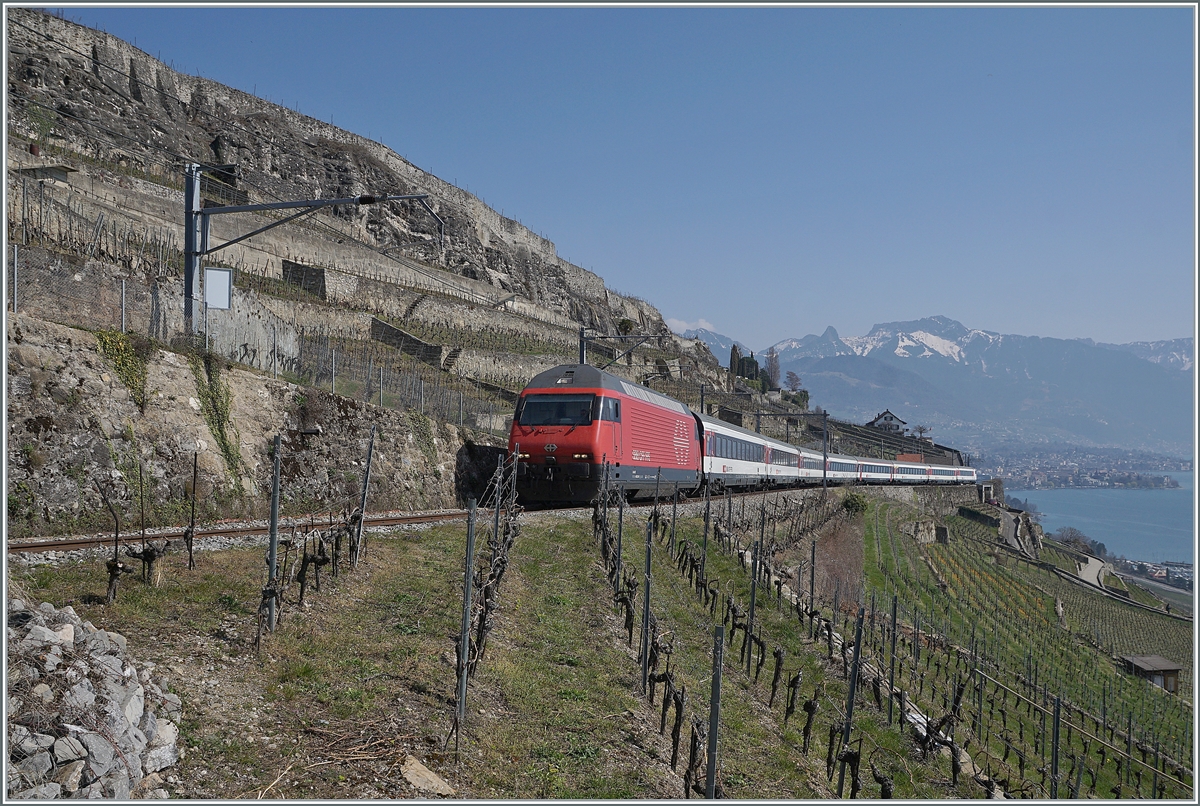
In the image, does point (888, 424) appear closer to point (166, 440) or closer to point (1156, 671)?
point (1156, 671)

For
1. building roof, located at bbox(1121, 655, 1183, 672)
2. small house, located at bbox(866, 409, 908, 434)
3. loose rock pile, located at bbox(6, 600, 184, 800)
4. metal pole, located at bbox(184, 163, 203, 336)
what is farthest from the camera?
small house, located at bbox(866, 409, 908, 434)

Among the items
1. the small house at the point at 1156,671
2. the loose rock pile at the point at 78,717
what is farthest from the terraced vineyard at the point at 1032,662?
the loose rock pile at the point at 78,717

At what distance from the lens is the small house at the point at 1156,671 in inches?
1403

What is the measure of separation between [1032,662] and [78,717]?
2876 cm

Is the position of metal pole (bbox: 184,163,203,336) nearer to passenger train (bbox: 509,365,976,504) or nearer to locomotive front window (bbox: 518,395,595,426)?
passenger train (bbox: 509,365,976,504)

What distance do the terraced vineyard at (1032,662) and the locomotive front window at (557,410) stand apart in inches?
332

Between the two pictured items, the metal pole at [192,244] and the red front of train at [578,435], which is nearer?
the metal pole at [192,244]

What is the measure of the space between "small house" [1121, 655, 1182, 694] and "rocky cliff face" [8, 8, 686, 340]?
47267mm

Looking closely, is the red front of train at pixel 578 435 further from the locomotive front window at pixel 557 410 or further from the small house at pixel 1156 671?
the small house at pixel 1156 671

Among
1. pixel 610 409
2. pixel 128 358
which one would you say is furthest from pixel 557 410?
pixel 128 358

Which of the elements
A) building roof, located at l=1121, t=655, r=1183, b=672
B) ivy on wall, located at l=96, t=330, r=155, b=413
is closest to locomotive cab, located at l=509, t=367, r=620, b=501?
ivy on wall, located at l=96, t=330, r=155, b=413

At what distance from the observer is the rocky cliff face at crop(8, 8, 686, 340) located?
42969 mm

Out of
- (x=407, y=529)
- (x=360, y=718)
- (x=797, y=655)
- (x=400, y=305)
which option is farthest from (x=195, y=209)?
(x=400, y=305)

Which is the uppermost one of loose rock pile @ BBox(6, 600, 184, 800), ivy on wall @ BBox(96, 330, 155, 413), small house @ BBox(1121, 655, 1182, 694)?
ivy on wall @ BBox(96, 330, 155, 413)
